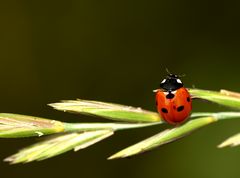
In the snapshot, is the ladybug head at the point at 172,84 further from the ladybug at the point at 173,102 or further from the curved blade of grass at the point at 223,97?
the curved blade of grass at the point at 223,97

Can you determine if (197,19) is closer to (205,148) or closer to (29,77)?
(205,148)

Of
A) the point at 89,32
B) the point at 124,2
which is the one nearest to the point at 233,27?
the point at 124,2

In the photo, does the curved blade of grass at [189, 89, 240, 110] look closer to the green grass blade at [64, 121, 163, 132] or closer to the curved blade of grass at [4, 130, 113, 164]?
the green grass blade at [64, 121, 163, 132]

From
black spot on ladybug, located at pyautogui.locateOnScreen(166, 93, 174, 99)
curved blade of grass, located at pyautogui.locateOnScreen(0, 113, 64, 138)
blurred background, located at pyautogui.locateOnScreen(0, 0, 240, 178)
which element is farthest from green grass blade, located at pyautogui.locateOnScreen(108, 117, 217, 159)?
blurred background, located at pyautogui.locateOnScreen(0, 0, 240, 178)

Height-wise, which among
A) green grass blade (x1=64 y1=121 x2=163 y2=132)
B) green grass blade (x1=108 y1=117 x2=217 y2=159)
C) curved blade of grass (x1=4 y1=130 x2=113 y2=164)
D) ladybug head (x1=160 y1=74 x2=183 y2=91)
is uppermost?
ladybug head (x1=160 y1=74 x2=183 y2=91)

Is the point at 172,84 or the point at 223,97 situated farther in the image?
the point at 172,84

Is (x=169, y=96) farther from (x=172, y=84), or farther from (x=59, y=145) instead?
(x=59, y=145)

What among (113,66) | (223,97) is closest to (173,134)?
(223,97)
